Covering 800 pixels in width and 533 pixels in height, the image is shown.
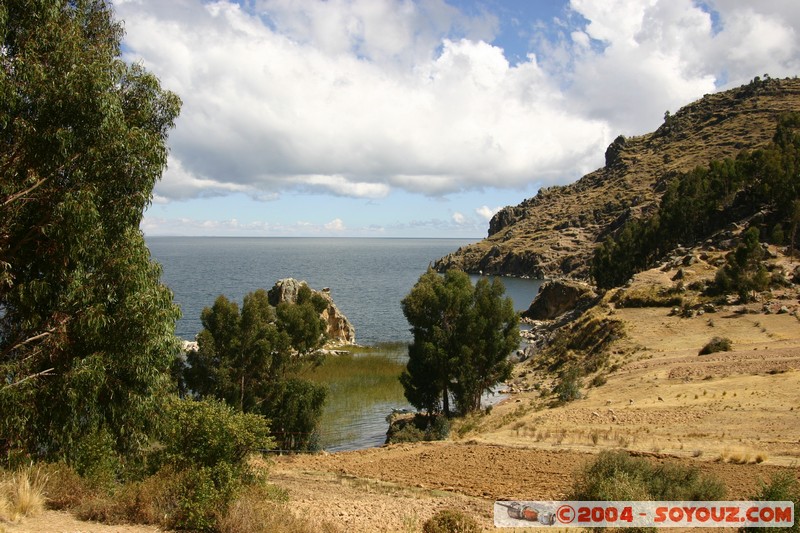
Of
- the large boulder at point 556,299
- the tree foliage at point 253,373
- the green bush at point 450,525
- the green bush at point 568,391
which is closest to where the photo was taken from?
the green bush at point 450,525

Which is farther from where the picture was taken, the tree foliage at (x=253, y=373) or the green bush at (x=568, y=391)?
the green bush at (x=568, y=391)

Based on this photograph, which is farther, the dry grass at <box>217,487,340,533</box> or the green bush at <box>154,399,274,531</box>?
Answer: the green bush at <box>154,399,274,531</box>

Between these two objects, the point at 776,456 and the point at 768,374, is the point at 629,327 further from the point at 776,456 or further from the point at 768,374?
the point at 776,456

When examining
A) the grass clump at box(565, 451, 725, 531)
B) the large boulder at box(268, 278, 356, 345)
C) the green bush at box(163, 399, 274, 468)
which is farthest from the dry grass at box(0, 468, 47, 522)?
the large boulder at box(268, 278, 356, 345)

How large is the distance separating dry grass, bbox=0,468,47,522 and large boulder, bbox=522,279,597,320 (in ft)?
254

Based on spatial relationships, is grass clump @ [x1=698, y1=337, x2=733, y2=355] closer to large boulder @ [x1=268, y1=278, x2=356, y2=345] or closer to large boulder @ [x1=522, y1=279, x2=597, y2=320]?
large boulder @ [x1=268, y1=278, x2=356, y2=345]

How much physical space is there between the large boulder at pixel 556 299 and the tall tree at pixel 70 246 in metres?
75.1

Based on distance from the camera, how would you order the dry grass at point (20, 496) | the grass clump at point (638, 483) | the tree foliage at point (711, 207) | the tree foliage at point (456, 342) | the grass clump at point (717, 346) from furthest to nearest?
the tree foliage at point (711, 207), the grass clump at point (717, 346), the tree foliage at point (456, 342), the grass clump at point (638, 483), the dry grass at point (20, 496)

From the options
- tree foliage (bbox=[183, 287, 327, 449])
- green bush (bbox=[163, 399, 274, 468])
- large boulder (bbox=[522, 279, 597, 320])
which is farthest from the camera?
large boulder (bbox=[522, 279, 597, 320])

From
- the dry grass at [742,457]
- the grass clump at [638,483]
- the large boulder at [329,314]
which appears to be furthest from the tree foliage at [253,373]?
the large boulder at [329,314]

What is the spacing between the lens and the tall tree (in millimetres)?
12828

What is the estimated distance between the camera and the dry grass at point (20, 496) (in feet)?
36.0

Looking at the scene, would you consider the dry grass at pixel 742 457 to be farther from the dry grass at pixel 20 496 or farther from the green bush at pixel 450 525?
the dry grass at pixel 20 496

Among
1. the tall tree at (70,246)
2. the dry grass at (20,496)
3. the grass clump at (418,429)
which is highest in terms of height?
the tall tree at (70,246)
